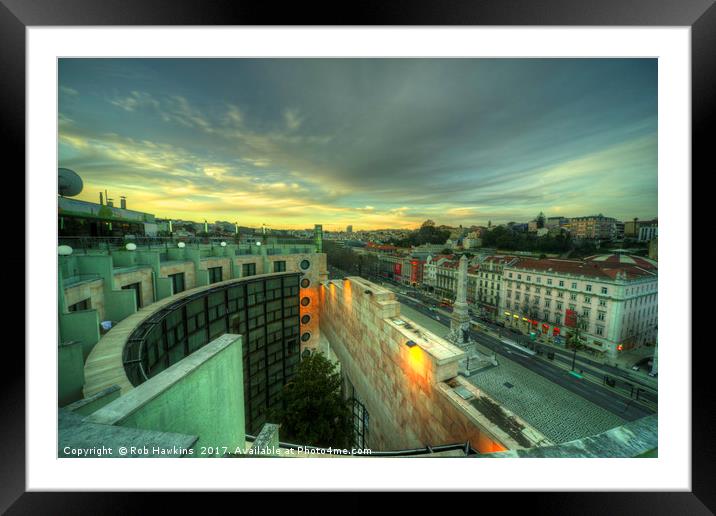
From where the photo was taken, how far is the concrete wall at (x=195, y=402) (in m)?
1.81

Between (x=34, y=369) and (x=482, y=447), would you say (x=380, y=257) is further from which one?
(x=34, y=369)

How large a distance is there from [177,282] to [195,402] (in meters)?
6.37

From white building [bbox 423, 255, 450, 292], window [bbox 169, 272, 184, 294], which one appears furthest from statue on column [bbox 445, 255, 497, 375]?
window [bbox 169, 272, 184, 294]

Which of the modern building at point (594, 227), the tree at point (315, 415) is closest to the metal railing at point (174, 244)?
the tree at point (315, 415)

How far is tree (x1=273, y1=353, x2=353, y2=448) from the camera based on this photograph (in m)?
6.02

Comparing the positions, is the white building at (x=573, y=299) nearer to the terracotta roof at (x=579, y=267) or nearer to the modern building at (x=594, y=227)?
the terracotta roof at (x=579, y=267)

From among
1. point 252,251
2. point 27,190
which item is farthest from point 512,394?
point 27,190

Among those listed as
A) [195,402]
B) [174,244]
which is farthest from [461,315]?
[174,244]

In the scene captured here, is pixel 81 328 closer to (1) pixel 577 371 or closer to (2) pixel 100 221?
(2) pixel 100 221

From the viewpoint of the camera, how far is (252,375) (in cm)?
955

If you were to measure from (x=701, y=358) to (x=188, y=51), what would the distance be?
5.42 metres

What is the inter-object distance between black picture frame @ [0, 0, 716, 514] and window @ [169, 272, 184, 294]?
5.94 m

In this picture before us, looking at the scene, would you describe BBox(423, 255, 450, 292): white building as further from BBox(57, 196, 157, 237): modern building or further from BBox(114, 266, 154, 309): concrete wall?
BBox(57, 196, 157, 237): modern building

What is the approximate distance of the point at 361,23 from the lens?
63.6 inches
